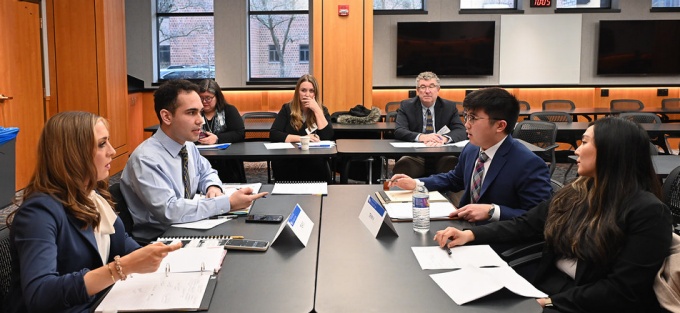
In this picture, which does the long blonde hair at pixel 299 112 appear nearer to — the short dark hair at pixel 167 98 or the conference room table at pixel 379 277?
the short dark hair at pixel 167 98

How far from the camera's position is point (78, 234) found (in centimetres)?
195

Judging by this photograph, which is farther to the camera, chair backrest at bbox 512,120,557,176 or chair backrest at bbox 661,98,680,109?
chair backrest at bbox 661,98,680,109

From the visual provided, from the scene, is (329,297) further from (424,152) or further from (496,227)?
(424,152)

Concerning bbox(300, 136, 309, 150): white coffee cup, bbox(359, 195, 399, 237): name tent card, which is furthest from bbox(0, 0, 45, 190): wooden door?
bbox(359, 195, 399, 237): name tent card

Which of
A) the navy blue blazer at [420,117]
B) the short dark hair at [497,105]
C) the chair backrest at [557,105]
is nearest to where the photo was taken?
the short dark hair at [497,105]

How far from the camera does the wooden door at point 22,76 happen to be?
21.1 feet

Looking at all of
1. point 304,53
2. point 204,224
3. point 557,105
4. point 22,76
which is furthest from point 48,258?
point 304,53

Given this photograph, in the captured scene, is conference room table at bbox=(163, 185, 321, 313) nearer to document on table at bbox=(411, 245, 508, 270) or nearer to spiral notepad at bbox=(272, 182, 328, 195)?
document on table at bbox=(411, 245, 508, 270)

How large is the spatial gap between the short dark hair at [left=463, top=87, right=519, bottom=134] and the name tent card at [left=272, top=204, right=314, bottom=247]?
1008 millimetres

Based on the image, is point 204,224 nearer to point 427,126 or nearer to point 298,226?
point 298,226

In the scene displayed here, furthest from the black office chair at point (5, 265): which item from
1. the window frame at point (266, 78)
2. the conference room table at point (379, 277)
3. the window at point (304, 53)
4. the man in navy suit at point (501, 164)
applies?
the window at point (304, 53)

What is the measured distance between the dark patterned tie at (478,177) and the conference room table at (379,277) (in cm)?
44

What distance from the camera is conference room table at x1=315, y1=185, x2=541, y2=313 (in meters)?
1.75

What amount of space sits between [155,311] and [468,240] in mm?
1183
